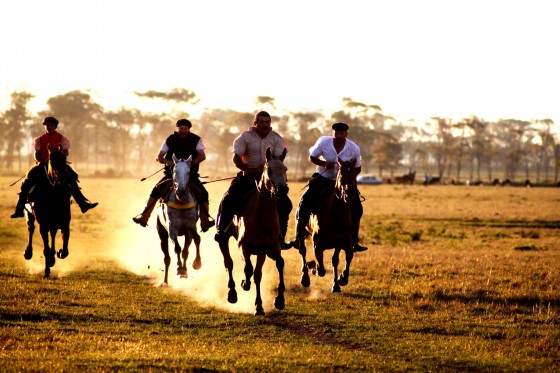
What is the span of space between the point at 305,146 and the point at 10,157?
46.5m

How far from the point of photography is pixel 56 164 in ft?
58.4

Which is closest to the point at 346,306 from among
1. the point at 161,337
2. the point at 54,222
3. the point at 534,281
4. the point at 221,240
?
the point at 221,240

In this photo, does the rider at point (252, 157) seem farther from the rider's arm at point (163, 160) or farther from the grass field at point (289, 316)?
the rider's arm at point (163, 160)

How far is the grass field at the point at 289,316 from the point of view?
438 inches

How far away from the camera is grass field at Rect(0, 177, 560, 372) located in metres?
11.1

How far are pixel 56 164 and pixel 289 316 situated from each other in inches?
252

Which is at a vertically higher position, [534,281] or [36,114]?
[36,114]

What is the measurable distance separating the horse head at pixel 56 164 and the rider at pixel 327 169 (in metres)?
5.17

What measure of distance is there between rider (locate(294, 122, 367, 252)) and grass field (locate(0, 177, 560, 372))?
1.52 m

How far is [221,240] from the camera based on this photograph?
15.0 meters

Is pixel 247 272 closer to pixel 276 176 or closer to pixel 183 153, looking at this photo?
pixel 276 176

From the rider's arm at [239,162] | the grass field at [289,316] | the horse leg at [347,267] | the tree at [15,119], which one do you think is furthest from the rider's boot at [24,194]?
the tree at [15,119]

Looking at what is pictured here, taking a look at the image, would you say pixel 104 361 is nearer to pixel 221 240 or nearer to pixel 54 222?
pixel 221 240

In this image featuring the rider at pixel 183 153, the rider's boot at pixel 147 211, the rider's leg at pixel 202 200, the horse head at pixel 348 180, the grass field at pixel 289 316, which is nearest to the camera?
the grass field at pixel 289 316
